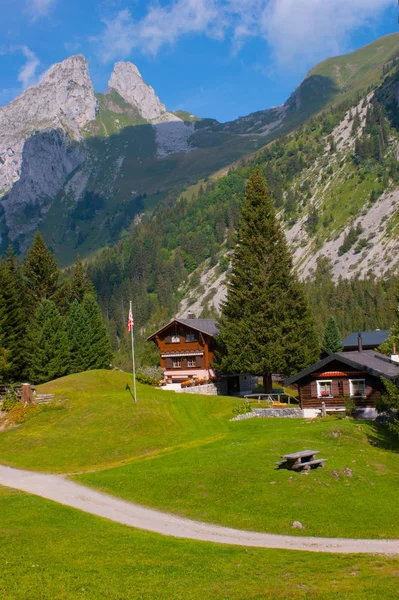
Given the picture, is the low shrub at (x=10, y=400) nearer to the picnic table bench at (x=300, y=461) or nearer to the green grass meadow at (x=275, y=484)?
the green grass meadow at (x=275, y=484)

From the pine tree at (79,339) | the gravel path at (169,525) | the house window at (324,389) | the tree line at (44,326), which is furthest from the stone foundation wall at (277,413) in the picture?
the pine tree at (79,339)

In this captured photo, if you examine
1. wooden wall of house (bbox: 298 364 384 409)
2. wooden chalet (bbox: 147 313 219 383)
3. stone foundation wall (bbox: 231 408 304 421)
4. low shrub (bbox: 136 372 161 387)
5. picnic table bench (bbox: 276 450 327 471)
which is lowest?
picnic table bench (bbox: 276 450 327 471)

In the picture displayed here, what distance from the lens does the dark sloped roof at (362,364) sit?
1816 inches

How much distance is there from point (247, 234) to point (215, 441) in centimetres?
3419

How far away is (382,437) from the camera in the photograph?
3662 cm

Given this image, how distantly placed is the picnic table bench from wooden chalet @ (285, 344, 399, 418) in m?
18.3

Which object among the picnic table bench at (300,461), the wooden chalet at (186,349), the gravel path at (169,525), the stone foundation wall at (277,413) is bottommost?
the gravel path at (169,525)

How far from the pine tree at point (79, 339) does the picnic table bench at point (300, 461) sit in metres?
46.4

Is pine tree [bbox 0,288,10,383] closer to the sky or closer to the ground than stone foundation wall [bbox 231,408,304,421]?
closer to the sky

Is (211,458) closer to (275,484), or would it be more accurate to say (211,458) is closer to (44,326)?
(275,484)

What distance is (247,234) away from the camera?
67.7m

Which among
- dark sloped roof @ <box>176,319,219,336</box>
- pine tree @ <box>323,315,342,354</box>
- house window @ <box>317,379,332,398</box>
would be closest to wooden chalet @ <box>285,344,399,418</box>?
house window @ <box>317,379,332,398</box>

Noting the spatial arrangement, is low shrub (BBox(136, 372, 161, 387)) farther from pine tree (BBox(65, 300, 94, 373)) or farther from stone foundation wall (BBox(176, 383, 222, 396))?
pine tree (BBox(65, 300, 94, 373))

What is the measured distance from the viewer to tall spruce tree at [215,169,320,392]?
6150 cm
